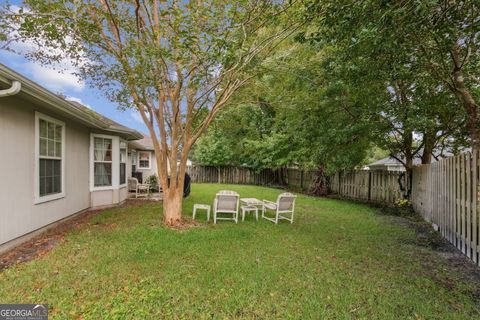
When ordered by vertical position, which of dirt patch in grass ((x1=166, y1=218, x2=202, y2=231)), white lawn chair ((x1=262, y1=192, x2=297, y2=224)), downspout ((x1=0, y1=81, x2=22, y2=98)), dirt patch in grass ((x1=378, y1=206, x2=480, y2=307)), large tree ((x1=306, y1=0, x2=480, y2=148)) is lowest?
dirt patch in grass ((x1=378, y1=206, x2=480, y2=307))

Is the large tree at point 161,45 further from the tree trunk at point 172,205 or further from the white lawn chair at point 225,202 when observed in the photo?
the white lawn chair at point 225,202

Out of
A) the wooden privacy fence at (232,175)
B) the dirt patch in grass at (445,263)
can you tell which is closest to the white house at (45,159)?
the dirt patch in grass at (445,263)

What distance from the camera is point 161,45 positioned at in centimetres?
514

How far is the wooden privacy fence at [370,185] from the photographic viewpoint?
34.8 ft

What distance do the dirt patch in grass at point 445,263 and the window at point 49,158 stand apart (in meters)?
7.40

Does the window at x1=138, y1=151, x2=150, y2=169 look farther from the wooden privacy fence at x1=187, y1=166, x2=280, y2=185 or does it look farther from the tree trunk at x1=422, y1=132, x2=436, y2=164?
the tree trunk at x1=422, y1=132, x2=436, y2=164

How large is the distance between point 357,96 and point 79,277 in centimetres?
800

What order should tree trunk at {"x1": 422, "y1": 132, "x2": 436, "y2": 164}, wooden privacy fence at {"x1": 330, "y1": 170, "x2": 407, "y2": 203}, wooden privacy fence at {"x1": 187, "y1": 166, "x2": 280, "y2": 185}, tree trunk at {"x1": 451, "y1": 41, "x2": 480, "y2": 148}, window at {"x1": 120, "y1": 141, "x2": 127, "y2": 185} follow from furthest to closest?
wooden privacy fence at {"x1": 187, "y1": 166, "x2": 280, "y2": 185}
wooden privacy fence at {"x1": 330, "y1": 170, "x2": 407, "y2": 203}
window at {"x1": 120, "y1": 141, "x2": 127, "y2": 185}
tree trunk at {"x1": 422, "y1": 132, "x2": 436, "y2": 164}
tree trunk at {"x1": 451, "y1": 41, "x2": 480, "y2": 148}

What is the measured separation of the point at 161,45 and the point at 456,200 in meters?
6.56

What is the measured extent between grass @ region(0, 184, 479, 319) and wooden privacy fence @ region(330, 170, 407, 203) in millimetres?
5572

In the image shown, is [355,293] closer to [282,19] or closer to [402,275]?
[402,275]

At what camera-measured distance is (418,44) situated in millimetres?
4062

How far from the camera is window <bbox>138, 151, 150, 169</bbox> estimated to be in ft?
55.7

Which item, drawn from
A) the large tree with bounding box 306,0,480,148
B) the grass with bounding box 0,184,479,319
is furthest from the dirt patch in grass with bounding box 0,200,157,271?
the large tree with bounding box 306,0,480,148
